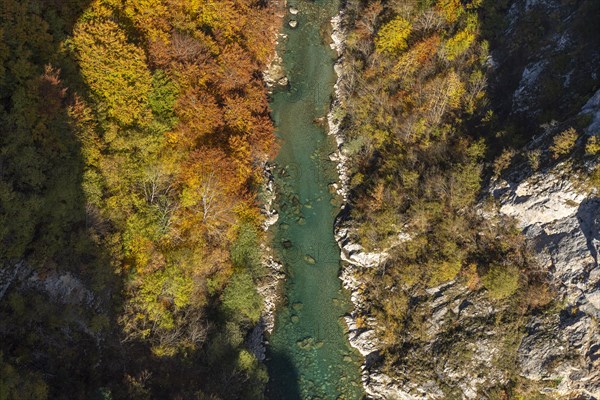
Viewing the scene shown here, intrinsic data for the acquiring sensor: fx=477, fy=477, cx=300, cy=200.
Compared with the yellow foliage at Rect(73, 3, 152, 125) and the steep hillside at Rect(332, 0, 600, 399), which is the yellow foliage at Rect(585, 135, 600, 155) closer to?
the steep hillside at Rect(332, 0, 600, 399)

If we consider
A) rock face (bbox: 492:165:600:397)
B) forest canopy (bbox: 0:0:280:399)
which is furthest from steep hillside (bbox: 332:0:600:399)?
forest canopy (bbox: 0:0:280:399)

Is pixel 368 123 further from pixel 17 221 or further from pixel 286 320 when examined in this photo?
pixel 17 221

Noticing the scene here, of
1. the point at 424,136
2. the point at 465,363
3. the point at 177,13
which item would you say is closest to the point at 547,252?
the point at 465,363

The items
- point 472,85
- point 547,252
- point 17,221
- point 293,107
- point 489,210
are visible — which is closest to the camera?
point 17,221

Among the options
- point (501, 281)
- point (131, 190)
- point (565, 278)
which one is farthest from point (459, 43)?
point (131, 190)

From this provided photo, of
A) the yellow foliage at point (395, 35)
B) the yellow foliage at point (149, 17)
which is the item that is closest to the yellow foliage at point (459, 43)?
the yellow foliage at point (395, 35)
